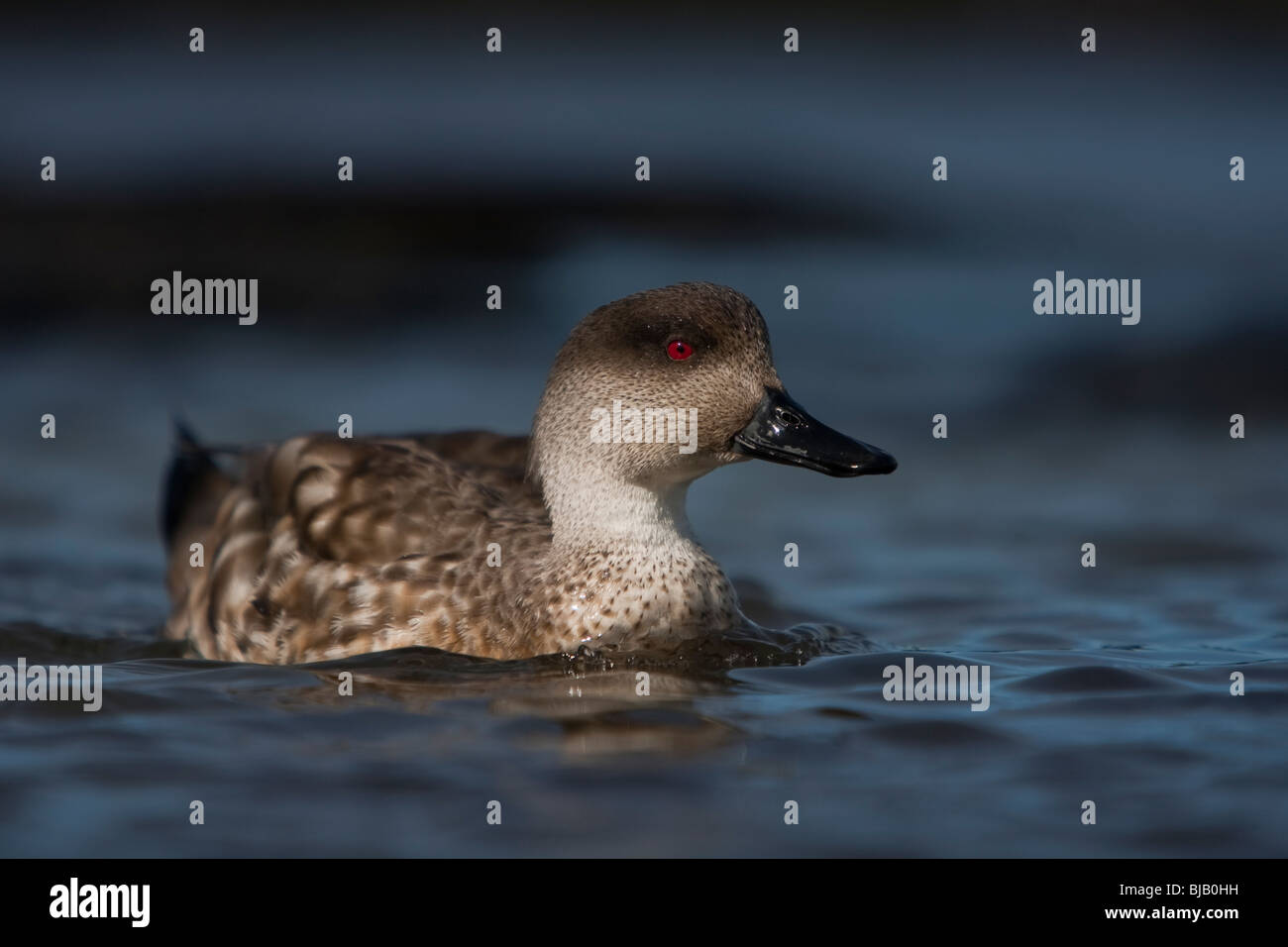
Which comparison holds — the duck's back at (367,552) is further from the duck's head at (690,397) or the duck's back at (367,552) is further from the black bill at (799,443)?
the black bill at (799,443)

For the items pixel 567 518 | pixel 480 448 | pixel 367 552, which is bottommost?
pixel 367 552

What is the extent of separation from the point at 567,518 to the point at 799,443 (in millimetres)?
1017

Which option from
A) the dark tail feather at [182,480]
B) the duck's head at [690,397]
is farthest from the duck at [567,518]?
the dark tail feather at [182,480]

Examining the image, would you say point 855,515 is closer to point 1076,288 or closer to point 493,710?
point 493,710

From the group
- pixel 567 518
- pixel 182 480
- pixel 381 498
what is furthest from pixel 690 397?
pixel 182 480

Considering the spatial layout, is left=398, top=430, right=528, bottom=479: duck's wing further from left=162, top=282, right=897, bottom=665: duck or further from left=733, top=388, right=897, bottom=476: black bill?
left=733, top=388, right=897, bottom=476: black bill

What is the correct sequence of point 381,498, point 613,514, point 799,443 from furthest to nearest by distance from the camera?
point 381,498 → point 613,514 → point 799,443

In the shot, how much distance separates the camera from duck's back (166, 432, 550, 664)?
6.90 m

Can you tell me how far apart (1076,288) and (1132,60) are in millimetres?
4152

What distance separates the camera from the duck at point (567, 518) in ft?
21.8

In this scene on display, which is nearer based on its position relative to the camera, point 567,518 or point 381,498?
point 567,518

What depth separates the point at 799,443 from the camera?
6.61 m

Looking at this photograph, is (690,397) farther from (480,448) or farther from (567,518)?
(480,448)

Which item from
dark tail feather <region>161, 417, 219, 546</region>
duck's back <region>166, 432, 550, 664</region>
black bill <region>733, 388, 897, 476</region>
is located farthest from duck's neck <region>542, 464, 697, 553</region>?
dark tail feather <region>161, 417, 219, 546</region>
